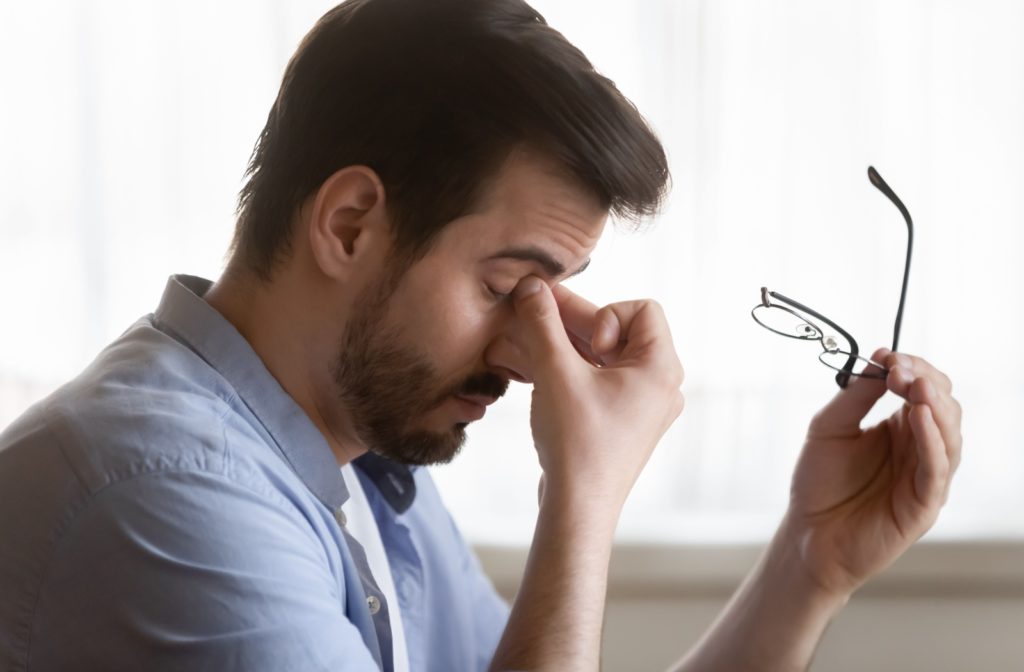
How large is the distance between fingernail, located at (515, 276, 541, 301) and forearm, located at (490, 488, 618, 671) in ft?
0.67

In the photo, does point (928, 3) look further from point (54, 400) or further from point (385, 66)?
point (54, 400)

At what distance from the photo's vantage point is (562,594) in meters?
0.98

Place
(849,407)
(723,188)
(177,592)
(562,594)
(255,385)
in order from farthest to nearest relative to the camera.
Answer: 1. (723,188)
2. (849,407)
3. (255,385)
4. (562,594)
5. (177,592)

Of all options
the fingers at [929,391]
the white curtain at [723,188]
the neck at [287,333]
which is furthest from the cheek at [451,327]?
the white curtain at [723,188]

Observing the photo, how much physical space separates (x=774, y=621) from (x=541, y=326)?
53 centimetres

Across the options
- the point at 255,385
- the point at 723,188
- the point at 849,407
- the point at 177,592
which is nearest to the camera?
the point at 177,592

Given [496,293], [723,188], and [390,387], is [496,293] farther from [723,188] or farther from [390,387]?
[723,188]

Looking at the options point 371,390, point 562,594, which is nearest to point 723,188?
point 371,390

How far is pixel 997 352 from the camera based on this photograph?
187 cm

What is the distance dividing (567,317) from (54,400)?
53cm

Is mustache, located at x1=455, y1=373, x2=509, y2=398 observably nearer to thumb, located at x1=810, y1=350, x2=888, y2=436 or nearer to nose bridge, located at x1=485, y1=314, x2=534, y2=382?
nose bridge, located at x1=485, y1=314, x2=534, y2=382

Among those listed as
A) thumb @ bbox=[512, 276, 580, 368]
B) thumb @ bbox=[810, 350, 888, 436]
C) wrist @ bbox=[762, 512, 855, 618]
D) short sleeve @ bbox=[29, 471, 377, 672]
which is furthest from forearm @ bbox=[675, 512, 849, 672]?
short sleeve @ bbox=[29, 471, 377, 672]

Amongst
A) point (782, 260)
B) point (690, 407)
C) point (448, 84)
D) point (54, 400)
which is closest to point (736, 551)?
point (690, 407)

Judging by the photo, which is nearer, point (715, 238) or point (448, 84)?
point (448, 84)
